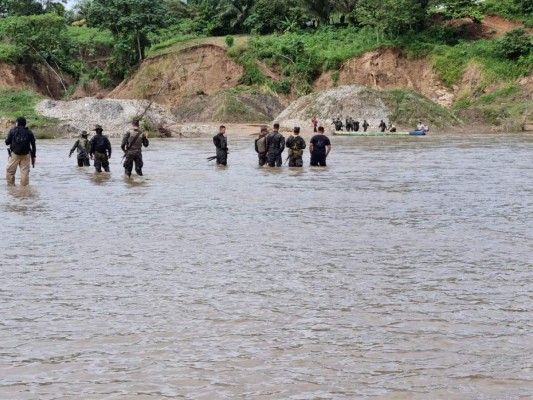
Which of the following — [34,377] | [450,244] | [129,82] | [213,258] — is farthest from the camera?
[129,82]

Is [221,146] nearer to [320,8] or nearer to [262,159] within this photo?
[262,159]

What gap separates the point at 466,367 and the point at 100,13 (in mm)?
67014

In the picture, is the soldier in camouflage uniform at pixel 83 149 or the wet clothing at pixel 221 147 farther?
the soldier in camouflage uniform at pixel 83 149

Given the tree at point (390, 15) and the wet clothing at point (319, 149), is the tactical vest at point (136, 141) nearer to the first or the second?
the wet clothing at point (319, 149)

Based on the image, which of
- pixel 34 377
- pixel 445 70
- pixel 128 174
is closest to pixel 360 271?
pixel 34 377

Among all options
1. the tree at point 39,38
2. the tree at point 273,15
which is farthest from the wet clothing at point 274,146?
the tree at point 39,38

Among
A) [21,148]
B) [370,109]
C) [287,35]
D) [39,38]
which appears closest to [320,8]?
[287,35]

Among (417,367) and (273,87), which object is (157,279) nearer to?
(417,367)

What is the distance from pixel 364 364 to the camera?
667cm

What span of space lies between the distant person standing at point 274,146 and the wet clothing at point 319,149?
3.06ft

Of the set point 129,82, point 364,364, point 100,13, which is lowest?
point 364,364

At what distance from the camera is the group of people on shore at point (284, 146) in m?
24.8

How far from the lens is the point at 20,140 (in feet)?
64.9

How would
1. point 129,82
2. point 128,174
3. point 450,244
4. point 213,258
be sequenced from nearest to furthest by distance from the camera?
point 213,258
point 450,244
point 128,174
point 129,82
